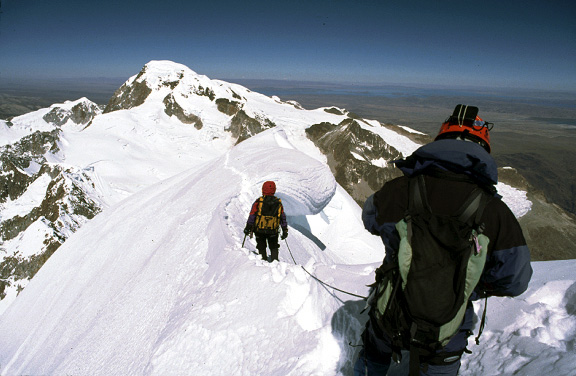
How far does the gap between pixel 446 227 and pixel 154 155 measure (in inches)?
2318

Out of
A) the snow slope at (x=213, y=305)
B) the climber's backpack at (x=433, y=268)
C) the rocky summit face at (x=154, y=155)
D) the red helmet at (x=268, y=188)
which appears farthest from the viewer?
the rocky summit face at (x=154, y=155)

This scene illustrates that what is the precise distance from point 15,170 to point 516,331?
305 feet

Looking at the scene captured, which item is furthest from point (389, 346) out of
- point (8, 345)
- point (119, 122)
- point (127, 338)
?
point (119, 122)

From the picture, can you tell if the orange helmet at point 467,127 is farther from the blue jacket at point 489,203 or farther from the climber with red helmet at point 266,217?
the climber with red helmet at point 266,217

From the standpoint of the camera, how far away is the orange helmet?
2461 millimetres

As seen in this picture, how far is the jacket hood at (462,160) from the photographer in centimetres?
218

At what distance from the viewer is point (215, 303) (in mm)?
5652

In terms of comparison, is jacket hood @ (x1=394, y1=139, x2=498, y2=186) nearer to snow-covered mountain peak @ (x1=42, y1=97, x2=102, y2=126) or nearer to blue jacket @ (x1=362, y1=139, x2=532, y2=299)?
blue jacket @ (x1=362, y1=139, x2=532, y2=299)

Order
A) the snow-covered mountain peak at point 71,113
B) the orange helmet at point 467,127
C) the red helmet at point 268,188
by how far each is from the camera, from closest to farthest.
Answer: the orange helmet at point 467,127 → the red helmet at point 268,188 → the snow-covered mountain peak at point 71,113

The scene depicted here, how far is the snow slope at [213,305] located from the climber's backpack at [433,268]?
4.62ft

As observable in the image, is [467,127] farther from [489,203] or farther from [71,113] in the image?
[71,113]

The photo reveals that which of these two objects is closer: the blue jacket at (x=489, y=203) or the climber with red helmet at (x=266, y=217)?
the blue jacket at (x=489, y=203)

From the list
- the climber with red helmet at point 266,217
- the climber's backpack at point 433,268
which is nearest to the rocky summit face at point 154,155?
the climber with red helmet at point 266,217

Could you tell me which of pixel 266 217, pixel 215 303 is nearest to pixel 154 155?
pixel 266 217
